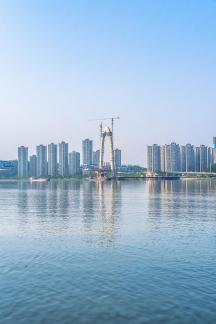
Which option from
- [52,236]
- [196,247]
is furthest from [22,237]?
[196,247]

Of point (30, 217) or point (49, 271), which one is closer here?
point (49, 271)

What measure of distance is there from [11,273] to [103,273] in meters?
5.85

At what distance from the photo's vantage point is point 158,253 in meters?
32.0

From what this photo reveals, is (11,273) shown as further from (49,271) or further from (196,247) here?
(196,247)

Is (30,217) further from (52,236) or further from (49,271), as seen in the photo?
(49,271)

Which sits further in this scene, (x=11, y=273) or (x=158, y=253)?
(x=158, y=253)

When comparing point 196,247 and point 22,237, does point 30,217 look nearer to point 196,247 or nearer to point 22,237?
point 22,237

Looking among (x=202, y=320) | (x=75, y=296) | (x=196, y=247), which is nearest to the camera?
(x=202, y=320)

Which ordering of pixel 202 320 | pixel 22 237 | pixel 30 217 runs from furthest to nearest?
pixel 30 217 → pixel 22 237 → pixel 202 320

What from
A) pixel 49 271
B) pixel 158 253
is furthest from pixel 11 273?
pixel 158 253

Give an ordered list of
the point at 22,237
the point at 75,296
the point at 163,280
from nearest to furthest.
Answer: the point at 75,296
the point at 163,280
the point at 22,237

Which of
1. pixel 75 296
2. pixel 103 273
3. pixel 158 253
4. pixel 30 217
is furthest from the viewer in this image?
pixel 30 217

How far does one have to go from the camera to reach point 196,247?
34500 millimetres

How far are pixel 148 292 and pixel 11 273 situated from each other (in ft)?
30.4
